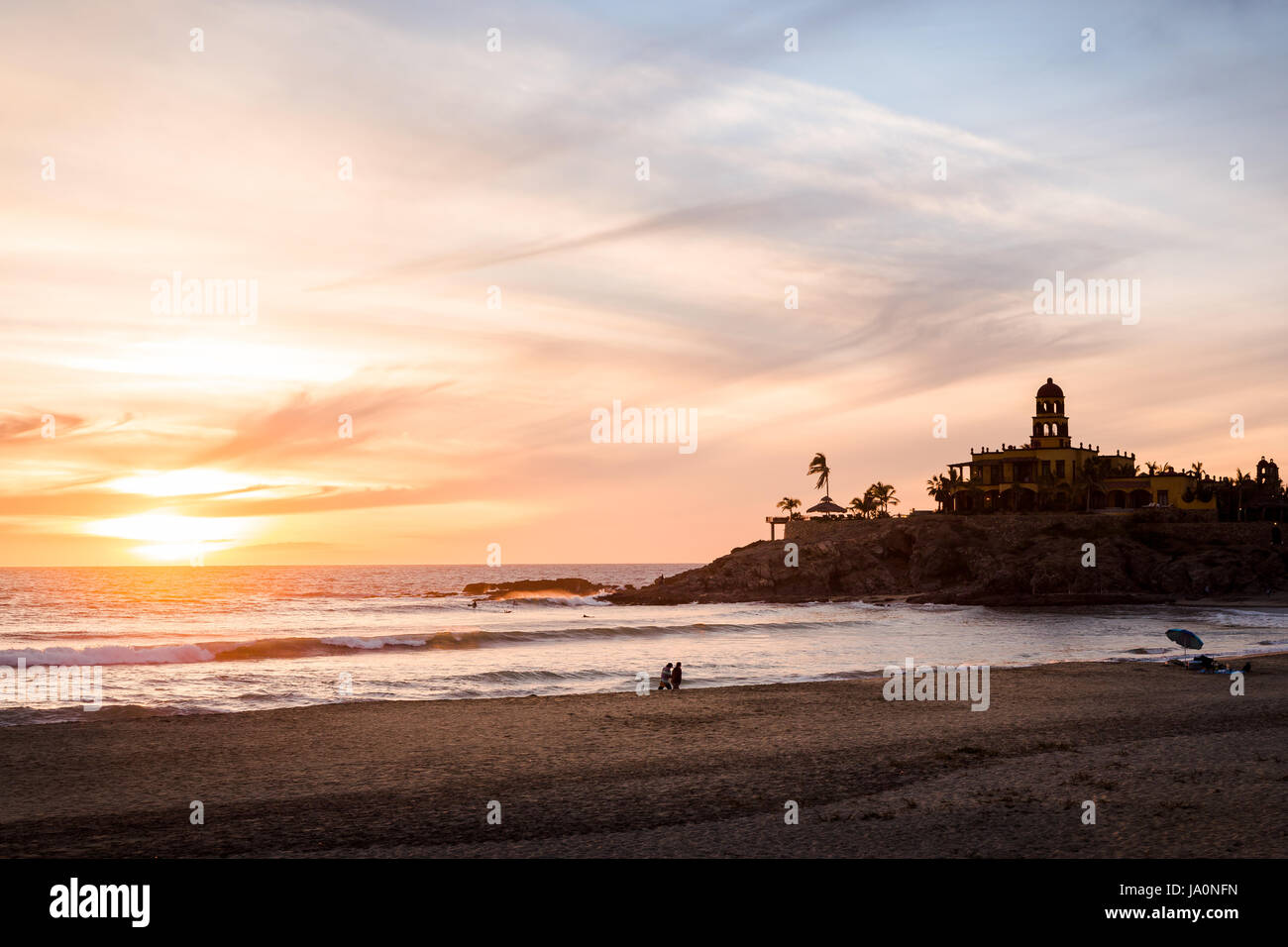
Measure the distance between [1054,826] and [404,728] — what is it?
1560cm

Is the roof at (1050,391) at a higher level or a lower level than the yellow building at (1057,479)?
higher

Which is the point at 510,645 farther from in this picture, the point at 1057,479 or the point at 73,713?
the point at 1057,479

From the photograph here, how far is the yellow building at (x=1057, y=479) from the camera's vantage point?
100m

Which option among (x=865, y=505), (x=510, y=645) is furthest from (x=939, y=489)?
(x=510, y=645)

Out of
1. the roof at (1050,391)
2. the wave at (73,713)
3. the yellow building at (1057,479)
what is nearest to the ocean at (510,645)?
the wave at (73,713)

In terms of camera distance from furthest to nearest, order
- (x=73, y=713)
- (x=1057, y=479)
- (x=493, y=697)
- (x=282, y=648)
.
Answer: (x=1057, y=479), (x=282, y=648), (x=493, y=697), (x=73, y=713)

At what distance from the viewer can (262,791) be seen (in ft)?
52.6

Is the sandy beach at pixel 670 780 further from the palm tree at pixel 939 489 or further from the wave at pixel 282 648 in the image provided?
the palm tree at pixel 939 489

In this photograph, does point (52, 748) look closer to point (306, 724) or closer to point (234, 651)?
point (306, 724)

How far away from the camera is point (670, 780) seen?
16.7 meters

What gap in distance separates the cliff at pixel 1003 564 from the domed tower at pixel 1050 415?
Result: 47.3 ft

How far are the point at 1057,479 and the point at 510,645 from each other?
2772 inches

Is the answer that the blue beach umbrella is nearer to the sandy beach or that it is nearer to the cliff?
the sandy beach
